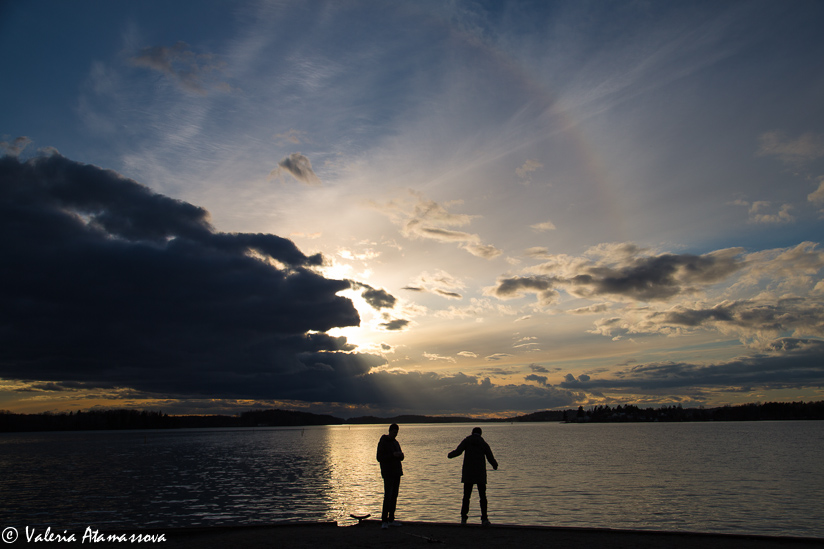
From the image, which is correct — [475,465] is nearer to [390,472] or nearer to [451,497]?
[390,472]

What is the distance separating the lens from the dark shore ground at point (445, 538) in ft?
46.5

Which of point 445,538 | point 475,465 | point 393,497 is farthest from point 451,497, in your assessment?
point 445,538

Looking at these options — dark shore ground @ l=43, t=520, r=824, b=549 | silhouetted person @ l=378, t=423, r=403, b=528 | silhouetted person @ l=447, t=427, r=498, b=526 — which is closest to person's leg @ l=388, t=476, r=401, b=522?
silhouetted person @ l=378, t=423, r=403, b=528

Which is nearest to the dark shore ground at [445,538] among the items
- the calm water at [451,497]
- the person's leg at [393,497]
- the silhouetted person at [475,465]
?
the person's leg at [393,497]

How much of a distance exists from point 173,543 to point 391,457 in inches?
292

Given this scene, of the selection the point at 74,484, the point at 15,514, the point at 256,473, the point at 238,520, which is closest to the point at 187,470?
the point at 256,473

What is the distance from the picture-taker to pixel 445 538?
49.4 ft

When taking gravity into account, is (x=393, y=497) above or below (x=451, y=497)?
above

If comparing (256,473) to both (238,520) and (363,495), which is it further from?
(238,520)

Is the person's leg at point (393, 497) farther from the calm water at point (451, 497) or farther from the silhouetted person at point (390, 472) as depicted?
the calm water at point (451, 497)

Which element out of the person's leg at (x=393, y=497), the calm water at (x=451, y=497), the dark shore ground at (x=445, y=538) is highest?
the person's leg at (x=393, y=497)

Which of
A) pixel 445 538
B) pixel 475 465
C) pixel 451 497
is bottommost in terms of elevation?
pixel 451 497

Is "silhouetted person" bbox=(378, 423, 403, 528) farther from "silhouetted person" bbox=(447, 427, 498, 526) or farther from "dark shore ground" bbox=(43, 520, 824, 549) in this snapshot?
"silhouetted person" bbox=(447, 427, 498, 526)

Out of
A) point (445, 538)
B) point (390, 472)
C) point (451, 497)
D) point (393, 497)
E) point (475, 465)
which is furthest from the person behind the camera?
point (451, 497)
